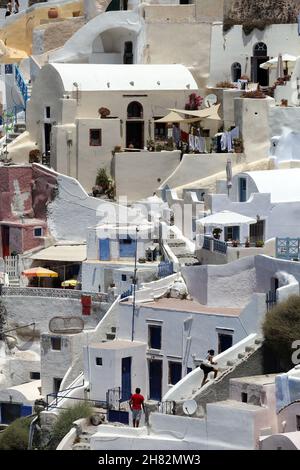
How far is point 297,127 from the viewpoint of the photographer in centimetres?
6688

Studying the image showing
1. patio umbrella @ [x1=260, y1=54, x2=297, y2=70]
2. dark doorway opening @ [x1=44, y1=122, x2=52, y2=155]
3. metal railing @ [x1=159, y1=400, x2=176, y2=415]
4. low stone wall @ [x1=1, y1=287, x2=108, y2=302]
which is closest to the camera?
metal railing @ [x1=159, y1=400, x2=176, y2=415]

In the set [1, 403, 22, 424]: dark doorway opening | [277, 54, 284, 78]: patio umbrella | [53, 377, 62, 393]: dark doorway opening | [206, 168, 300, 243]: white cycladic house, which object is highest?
[277, 54, 284, 78]: patio umbrella

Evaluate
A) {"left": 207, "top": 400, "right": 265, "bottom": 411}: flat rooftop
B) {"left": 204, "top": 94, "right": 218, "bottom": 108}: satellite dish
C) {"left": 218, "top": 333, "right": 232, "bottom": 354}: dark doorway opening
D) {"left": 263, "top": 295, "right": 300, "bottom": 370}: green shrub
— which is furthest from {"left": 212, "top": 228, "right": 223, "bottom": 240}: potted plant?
{"left": 207, "top": 400, "right": 265, "bottom": 411}: flat rooftop

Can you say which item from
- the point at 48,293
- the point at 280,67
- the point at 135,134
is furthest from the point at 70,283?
the point at 280,67

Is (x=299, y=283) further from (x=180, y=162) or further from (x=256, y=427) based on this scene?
(x=180, y=162)

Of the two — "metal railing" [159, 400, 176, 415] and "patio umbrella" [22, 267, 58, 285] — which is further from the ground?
"patio umbrella" [22, 267, 58, 285]

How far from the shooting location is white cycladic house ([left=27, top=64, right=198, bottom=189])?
225 feet

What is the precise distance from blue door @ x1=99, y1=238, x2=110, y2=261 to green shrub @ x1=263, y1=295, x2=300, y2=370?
10.7m

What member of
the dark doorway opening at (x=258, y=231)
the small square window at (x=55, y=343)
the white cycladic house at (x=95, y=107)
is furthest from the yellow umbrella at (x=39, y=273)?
the dark doorway opening at (x=258, y=231)

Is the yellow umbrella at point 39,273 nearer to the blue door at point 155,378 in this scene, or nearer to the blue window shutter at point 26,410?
the blue window shutter at point 26,410

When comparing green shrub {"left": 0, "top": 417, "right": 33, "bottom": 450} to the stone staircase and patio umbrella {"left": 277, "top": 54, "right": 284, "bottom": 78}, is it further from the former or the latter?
patio umbrella {"left": 277, "top": 54, "right": 284, "bottom": 78}

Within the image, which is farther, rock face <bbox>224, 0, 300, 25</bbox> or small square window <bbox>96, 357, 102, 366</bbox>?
rock face <bbox>224, 0, 300, 25</bbox>

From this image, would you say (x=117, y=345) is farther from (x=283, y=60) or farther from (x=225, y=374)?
(x=283, y=60)

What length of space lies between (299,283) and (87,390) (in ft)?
19.8
